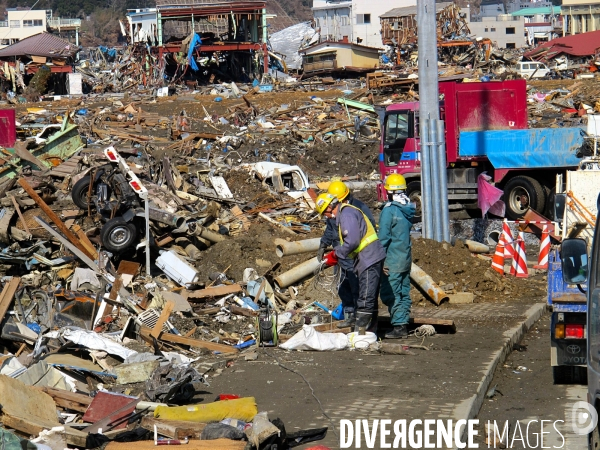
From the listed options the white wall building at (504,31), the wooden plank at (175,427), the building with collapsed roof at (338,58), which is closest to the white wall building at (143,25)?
the building with collapsed roof at (338,58)

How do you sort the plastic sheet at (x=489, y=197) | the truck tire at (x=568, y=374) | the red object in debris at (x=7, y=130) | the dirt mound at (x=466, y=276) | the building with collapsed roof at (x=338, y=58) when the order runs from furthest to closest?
the building with collapsed roof at (x=338, y=58) < the red object in debris at (x=7, y=130) < the plastic sheet at (x=489, y=197) < the dirt mound at (x=466, y=276) < the truck tire at (x=568, y=374)

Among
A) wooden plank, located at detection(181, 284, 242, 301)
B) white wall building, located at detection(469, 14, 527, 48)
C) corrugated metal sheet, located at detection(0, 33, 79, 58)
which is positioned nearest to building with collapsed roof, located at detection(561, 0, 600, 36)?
white wall building, located at detection(469, 14, 527, 48)

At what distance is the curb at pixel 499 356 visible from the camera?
22.6 feet

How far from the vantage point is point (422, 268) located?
12.9m

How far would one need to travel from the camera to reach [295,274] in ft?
40.7


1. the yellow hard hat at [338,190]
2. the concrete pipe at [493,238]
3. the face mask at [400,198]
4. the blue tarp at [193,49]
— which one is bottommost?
the concrete pipe at [493,238]

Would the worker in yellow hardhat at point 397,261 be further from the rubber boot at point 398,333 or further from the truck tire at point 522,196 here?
the truck tire at point 522,196

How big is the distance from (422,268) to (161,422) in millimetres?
7139

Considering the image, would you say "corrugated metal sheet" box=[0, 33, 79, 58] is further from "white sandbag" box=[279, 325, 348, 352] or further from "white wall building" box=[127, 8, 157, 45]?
"white sandbag" box=[279, 325, 348, 352]

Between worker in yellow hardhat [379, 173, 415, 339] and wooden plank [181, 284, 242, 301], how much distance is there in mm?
2595

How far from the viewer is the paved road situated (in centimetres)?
671

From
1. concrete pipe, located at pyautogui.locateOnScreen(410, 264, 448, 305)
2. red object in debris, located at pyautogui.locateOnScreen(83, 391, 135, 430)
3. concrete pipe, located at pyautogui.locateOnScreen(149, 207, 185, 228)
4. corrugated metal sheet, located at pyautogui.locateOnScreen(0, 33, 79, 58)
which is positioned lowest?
concrete pipe, located at pyautogui.locateOnScreen(410, 264, 448, 305)

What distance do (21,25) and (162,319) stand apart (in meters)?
77.5

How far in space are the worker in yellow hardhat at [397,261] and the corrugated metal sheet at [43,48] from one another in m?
50.2
